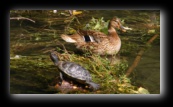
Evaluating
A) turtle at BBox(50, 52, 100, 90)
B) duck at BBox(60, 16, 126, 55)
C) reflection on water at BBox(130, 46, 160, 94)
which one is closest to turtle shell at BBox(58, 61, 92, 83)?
turtle at BBox(50, 52, 100, 90)

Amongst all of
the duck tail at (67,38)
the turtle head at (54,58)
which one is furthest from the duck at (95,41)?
the turtle head at (54,58)

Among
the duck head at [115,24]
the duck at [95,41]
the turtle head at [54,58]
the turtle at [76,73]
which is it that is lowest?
the turtle at [76,73]

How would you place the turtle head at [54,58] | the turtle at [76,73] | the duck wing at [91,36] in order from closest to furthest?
1. the turtle at [76,73]
2. the turtle head at [54,58]
3. the duck wing at [91,36]

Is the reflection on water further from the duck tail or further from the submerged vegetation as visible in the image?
the duck tail

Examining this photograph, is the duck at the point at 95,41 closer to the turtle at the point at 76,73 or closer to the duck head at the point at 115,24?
the duck head at the point at 115,24

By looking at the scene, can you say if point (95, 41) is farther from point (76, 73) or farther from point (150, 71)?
point (150, 71)
